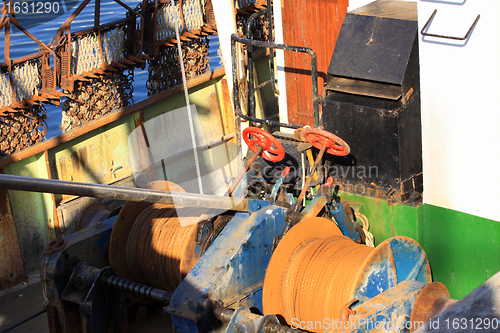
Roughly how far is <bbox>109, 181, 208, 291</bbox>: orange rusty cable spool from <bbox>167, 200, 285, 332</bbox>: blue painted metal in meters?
0.42

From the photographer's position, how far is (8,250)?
607cm

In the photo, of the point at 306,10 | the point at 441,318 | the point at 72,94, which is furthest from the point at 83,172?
the point at 441,318

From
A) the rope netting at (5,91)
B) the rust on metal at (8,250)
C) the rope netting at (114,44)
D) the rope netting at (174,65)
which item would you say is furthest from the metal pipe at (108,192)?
the rope netting at (174,65)

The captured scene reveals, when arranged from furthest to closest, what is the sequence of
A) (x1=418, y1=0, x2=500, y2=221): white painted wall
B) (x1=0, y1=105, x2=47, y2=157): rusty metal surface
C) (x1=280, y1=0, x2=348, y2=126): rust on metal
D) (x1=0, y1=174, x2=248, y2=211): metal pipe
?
1. (x1=0, y1=105, x2=47, y2=157): rusty metal surface
2. (x1=280, y1=0, x2=348, y2=126): rust on metal
3. (x1=418, y1=0, x2=500, y2=221): white painted wall
4. (x1=0, y1=174, x2=248, y2=211): metal pipe

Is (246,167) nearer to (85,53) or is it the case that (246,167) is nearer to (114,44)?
(85,53)

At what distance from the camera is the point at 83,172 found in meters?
6.90

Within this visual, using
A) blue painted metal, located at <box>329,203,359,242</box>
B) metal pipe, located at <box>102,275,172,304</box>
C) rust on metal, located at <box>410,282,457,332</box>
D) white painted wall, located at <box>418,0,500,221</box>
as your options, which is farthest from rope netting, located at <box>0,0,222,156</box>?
rust on metal, located at <box>410,282,457,332</box>

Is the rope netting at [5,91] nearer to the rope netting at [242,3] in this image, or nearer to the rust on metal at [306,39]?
the rust on metal at [306,39]

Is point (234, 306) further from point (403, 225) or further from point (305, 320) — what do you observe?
point (403, 225)

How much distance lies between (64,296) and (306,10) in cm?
362

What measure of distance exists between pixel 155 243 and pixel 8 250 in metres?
2.30

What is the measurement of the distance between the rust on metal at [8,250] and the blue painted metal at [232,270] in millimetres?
2946

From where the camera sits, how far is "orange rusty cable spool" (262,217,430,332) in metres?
3.88

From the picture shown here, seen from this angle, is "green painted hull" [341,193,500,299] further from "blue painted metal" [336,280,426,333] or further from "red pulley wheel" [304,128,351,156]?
"blue painted metal" [336,280,426,333]
